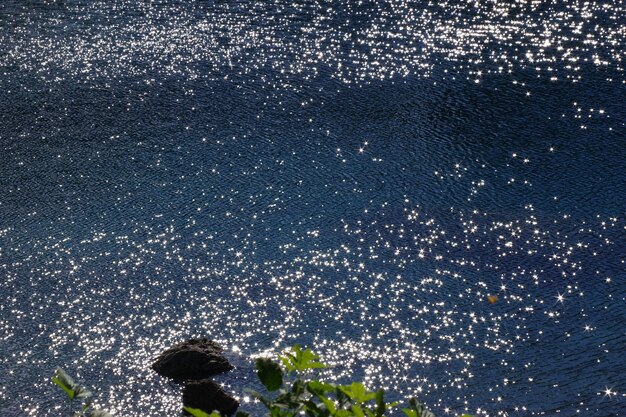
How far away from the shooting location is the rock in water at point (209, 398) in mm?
5656

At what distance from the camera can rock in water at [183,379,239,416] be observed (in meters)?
5.66

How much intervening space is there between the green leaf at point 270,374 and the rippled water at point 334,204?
10.7 feet

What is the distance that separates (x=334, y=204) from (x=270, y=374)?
5905 mm

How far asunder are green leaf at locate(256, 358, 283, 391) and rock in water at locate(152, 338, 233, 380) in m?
3.52

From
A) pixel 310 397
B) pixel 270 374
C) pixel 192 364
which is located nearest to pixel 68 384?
pixel 270 374

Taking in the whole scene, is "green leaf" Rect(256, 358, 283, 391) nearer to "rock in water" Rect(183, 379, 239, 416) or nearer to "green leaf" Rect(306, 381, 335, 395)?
"green leaf" Rect(306, 381, 335, 395)

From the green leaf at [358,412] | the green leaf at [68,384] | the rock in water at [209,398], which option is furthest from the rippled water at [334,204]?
the green leaf at [358,412]

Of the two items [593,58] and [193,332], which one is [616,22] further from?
[193,332]

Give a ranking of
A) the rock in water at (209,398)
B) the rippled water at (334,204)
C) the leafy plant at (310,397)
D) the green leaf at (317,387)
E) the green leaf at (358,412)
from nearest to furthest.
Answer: the green leaf at (358,412) → the leafy plant at (310,397) → the green leaf at (317,387) → the rock in water at (209,398) → the rippled water at (334,204)

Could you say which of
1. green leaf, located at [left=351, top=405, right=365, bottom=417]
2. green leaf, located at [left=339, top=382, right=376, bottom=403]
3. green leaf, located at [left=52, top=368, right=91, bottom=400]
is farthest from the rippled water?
green leaf, located at [left=351, top=405, right=365, bottom=417]

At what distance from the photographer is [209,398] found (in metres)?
5.70

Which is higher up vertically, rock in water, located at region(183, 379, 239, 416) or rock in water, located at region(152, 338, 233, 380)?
rock in water, located at region(152, 338, 233, 380)

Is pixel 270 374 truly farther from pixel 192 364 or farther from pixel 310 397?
pixel 192 364

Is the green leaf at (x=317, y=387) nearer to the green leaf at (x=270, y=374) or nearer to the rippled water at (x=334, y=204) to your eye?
the green leaf at (x=270, y=374)
